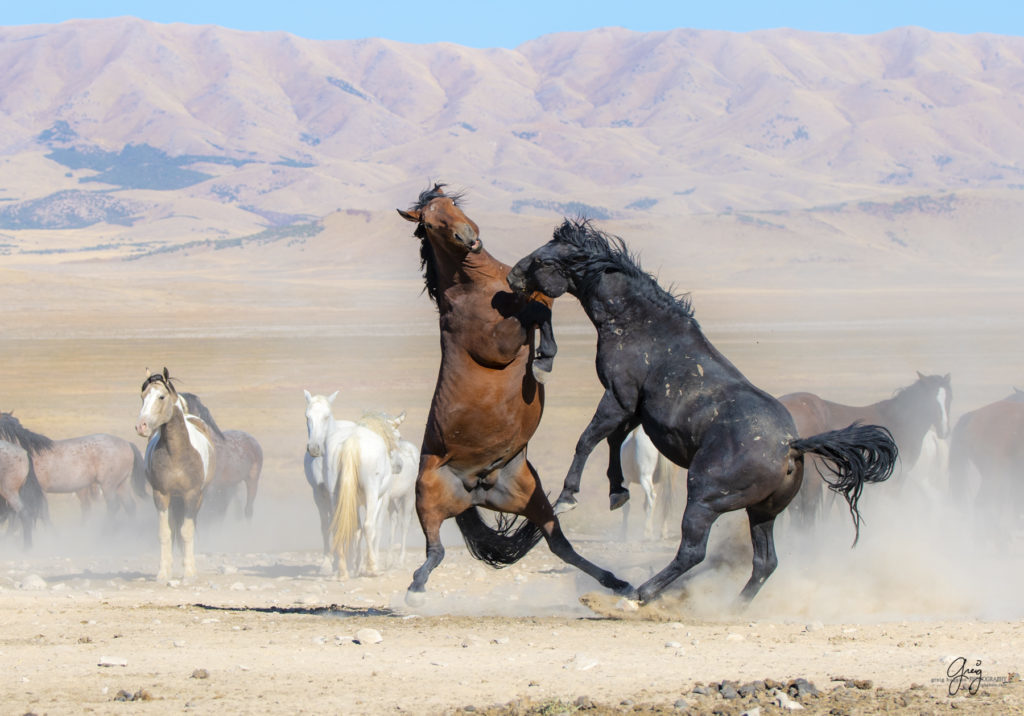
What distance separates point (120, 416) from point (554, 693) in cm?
2099

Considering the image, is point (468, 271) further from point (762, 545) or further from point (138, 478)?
point (138, 478)

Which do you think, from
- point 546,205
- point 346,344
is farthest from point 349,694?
point 546,205

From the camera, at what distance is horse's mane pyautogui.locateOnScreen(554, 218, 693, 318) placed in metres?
7.38

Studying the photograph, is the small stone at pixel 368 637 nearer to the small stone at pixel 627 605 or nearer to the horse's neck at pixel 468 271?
the small stone at pixel 627 605

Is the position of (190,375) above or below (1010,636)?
above

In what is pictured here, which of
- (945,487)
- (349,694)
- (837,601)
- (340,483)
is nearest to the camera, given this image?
(349,694)

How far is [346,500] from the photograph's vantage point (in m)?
12.2

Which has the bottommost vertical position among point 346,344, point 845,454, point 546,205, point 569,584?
point 569,584

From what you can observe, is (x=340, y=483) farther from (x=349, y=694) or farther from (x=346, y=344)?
(x=346, y=344)

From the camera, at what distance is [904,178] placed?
179125 millimetres

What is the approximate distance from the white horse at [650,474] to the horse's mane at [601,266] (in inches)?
280

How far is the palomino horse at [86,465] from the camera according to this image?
14711 millimetres

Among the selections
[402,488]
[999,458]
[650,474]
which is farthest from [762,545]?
[999,458]

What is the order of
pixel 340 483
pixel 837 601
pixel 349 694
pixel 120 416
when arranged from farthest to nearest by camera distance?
pixel 120 416 → pixel 340 483 → pixel 837 601 → pixel 349 694
